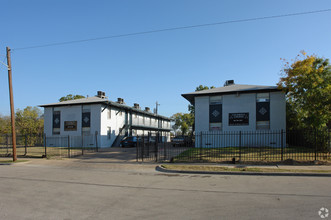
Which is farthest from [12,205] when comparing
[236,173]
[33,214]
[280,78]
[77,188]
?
[280,78]

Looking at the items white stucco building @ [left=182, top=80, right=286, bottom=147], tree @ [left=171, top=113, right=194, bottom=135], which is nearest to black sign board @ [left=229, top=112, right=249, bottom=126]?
white stucco building @ [left=182, top=80, right=286, bottom=147]

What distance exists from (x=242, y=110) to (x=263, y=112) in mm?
2055

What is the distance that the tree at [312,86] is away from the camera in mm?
17719

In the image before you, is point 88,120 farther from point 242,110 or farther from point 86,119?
point 242,110

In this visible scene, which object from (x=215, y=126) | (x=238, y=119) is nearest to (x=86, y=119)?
(x=215, y=126)

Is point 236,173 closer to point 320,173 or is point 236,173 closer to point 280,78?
point 320,173

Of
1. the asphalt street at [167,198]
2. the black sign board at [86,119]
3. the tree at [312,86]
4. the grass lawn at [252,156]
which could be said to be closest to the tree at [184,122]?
the black sign board at [86,119]

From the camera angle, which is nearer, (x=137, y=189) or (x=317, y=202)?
(x=317, y=202)

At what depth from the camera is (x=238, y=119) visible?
24.6 metres

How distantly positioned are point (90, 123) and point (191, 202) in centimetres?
2592

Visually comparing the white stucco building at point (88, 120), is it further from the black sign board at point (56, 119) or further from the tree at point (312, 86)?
the tree at point (312, 86)

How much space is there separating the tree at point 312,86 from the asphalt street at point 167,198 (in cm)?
1062

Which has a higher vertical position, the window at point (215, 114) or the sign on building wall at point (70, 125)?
the window at point (215, 114)

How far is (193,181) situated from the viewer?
30.7ft
